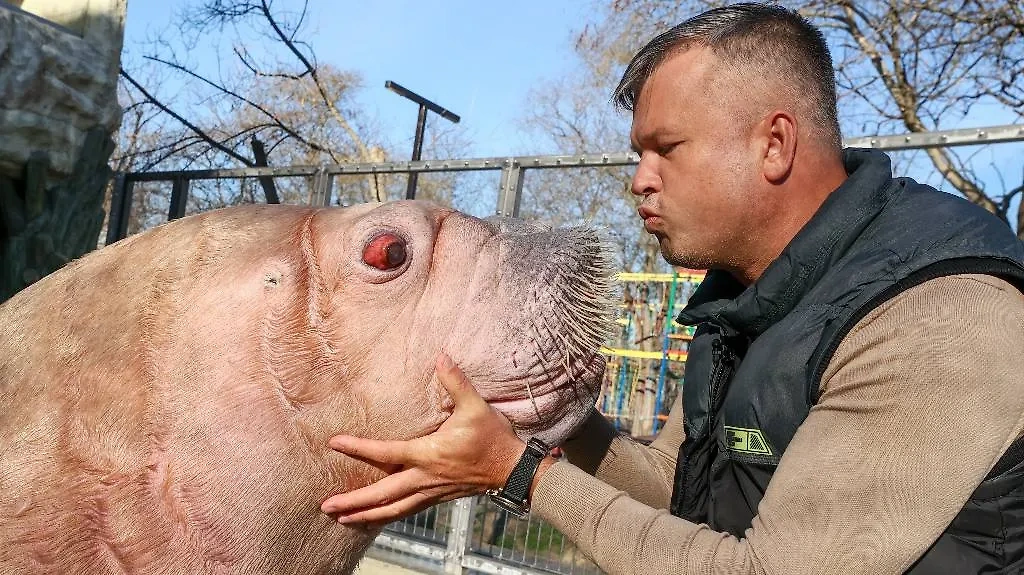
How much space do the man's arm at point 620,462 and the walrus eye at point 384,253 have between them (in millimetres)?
1277

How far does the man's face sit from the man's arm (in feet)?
1.96

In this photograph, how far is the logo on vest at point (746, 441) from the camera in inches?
85.4

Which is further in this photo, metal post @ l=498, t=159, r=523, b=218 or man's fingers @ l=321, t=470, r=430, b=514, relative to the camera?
metal post @ l=498, t=159, r=523, b=218

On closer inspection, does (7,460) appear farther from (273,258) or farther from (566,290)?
(566,290)

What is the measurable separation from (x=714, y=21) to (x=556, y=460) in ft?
4.17

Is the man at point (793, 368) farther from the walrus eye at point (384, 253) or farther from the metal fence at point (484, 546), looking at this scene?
the metal fence at point (484, 546)

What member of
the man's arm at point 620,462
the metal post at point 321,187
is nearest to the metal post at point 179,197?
the metal post at point 321,187

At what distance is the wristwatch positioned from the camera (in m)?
1.73

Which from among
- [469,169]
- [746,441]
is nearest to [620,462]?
[746,441]

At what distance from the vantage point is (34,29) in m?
8.25

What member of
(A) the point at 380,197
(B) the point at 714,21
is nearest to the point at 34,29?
(A) the point at 380,197

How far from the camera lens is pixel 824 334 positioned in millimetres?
1984

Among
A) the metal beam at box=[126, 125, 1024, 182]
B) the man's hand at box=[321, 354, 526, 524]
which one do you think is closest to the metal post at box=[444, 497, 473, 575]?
the metal beam at box=[126, 125, 1024, 182]

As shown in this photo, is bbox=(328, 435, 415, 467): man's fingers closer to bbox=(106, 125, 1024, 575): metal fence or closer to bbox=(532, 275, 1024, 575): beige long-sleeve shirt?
bbox=(532, 275, 1024, 575): beige long-sleeve shirt
